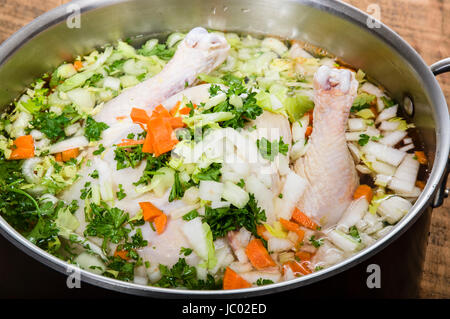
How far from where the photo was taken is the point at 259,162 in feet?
4.86

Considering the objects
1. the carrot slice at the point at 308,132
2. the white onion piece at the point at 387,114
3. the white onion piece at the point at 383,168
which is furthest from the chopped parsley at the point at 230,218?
the white onion piece at the point at 387,114

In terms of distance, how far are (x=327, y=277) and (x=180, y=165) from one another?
582 mm

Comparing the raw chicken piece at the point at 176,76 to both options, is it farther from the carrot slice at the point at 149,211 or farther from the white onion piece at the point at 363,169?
the white onion piece at the point at 363,169

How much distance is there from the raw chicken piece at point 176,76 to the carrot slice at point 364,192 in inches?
30.9

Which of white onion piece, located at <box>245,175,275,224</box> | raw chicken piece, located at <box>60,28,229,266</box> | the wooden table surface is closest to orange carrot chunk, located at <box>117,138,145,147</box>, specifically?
raw chicken piece, located at <box>60,28,229,266</box>

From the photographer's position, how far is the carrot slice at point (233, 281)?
135 centimetres

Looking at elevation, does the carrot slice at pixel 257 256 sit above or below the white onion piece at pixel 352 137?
below

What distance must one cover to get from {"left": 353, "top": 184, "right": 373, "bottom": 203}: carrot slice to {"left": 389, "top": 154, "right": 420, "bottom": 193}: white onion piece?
9cm

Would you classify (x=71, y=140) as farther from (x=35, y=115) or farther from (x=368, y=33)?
(x=368, y=33)

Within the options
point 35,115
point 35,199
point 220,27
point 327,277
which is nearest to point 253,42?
point 220,27

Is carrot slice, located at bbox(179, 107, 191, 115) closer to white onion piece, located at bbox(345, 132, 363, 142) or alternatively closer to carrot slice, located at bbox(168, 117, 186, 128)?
carrot slice, located at bbox(168, 117, 186, 128)

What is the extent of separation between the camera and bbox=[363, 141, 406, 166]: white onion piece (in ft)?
5.69

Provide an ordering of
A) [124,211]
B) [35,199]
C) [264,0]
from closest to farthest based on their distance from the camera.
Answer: [124,211], [35,199], [264,0]

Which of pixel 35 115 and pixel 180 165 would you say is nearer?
pixel 180 165
